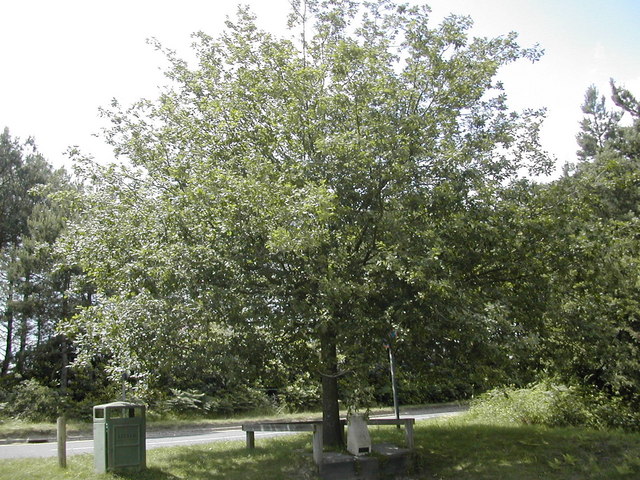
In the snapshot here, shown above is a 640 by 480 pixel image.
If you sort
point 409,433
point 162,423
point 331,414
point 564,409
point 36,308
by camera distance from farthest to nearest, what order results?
point 36,308, point 162,423, point 564,409, point 331,414, point 409,433

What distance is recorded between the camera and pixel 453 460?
425 inches

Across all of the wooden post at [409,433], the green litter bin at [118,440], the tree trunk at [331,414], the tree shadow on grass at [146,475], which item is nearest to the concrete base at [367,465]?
the wooden post at [409,433]

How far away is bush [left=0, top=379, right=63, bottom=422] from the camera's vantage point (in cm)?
2095

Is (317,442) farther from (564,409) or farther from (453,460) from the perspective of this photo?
(564,409)

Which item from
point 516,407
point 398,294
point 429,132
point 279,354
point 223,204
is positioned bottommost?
point 516,407

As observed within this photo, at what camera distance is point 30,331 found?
24.2 meters

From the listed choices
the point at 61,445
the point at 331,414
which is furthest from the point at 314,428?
the point at 61,445

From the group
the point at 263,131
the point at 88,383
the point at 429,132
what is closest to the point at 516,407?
the point at 429,132

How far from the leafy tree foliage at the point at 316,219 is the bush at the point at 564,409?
5.16 metres

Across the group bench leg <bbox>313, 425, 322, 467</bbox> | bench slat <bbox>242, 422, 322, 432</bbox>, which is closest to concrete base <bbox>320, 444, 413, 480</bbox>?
bench leg <bbox>313, 425, 322, 467</bbox>

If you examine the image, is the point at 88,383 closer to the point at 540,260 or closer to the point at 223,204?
the point at 223,204

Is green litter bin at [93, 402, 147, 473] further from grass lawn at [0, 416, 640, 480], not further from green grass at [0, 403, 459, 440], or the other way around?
green grass at [0, 403, 459, 440]

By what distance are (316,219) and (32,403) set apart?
17770 mm

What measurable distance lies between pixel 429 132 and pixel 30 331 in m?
20.5
